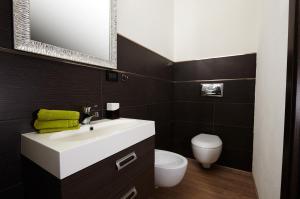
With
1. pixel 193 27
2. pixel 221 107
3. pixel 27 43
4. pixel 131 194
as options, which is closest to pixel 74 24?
pixel 27 43

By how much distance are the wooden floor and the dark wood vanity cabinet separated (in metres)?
0.70

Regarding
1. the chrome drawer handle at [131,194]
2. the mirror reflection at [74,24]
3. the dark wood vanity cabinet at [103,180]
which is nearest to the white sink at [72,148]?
the dark wood vanity cabinet at [103,180]

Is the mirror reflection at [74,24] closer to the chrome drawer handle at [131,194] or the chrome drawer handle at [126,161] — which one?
the chrome drawer handle at [126,161]

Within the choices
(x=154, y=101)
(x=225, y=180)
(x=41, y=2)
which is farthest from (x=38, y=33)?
(x=225, y=180)

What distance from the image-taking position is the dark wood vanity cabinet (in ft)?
1.89

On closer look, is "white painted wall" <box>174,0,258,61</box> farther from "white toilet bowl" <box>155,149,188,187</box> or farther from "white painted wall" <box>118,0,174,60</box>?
"white toilet bowl" <box>155,149,188,187</box>

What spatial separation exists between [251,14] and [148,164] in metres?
2.11

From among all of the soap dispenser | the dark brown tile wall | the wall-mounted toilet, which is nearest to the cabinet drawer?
the soap dispenser

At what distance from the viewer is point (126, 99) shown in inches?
57.7

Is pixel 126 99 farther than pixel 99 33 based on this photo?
Yes

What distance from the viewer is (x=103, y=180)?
0.70m

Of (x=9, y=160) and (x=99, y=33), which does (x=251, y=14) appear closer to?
(x=99, y=33)

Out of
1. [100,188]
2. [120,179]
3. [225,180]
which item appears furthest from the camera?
[225,180]

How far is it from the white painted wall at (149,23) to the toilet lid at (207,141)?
4.01 feet
